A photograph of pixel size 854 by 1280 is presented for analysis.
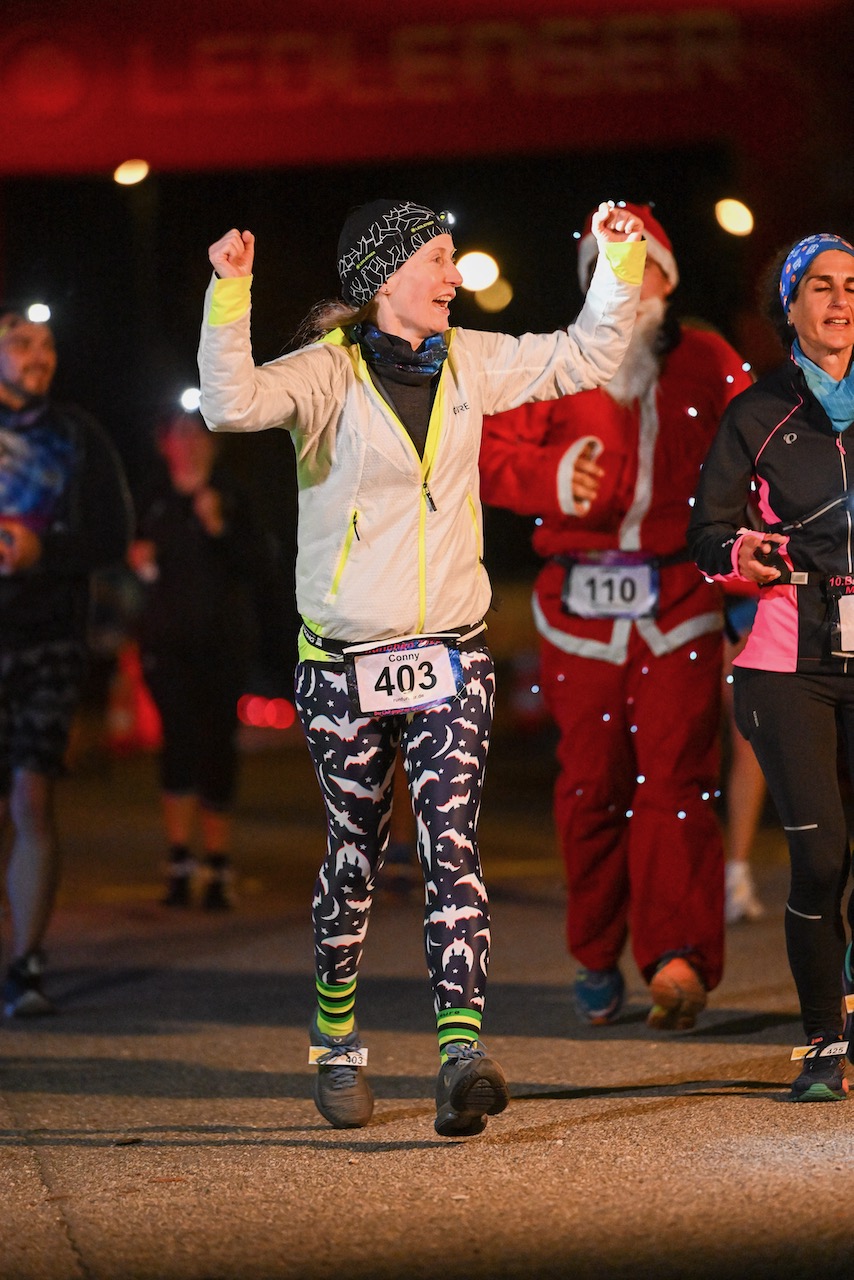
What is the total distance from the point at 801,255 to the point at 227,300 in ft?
5.15

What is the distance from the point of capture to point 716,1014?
6625 mm

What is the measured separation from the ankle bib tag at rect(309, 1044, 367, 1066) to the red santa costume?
1309 millimetres

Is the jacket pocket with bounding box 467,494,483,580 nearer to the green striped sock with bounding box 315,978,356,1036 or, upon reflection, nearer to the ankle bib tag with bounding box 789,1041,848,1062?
the green striped sock with bounding box 315,978,356,1036

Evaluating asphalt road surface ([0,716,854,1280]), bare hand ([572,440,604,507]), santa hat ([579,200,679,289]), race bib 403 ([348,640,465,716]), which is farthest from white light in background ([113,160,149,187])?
asphalt road surface ([0,716,854,1280])

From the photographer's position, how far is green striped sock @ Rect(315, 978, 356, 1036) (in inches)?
212

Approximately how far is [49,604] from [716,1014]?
256 cm

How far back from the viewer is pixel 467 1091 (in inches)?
192

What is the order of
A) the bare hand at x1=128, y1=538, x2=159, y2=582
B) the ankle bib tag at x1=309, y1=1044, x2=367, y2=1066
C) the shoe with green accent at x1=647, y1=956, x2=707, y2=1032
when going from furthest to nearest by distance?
the bare hand at x1=128, y1=538, x2=159, y2=582
the shoe with green accent at x1=647, y1=956, x2=707, y2=1032
the ankle bib tag at x1=309, y1=1044, x2=367, y2=1066

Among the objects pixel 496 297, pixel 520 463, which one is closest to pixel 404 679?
pixel 520 463

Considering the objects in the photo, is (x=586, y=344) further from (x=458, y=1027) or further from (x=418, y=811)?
(x=458, y=1027)

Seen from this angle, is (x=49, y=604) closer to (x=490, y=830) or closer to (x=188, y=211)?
(x=490, y=830)

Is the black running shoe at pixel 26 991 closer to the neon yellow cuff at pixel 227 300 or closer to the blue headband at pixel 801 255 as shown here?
the neon yellow cuff at pixel 227 300

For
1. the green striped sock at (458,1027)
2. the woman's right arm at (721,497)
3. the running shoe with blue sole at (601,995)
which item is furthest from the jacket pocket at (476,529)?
the running shoe with blue sole at (601,995)

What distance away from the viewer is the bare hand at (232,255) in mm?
4809
